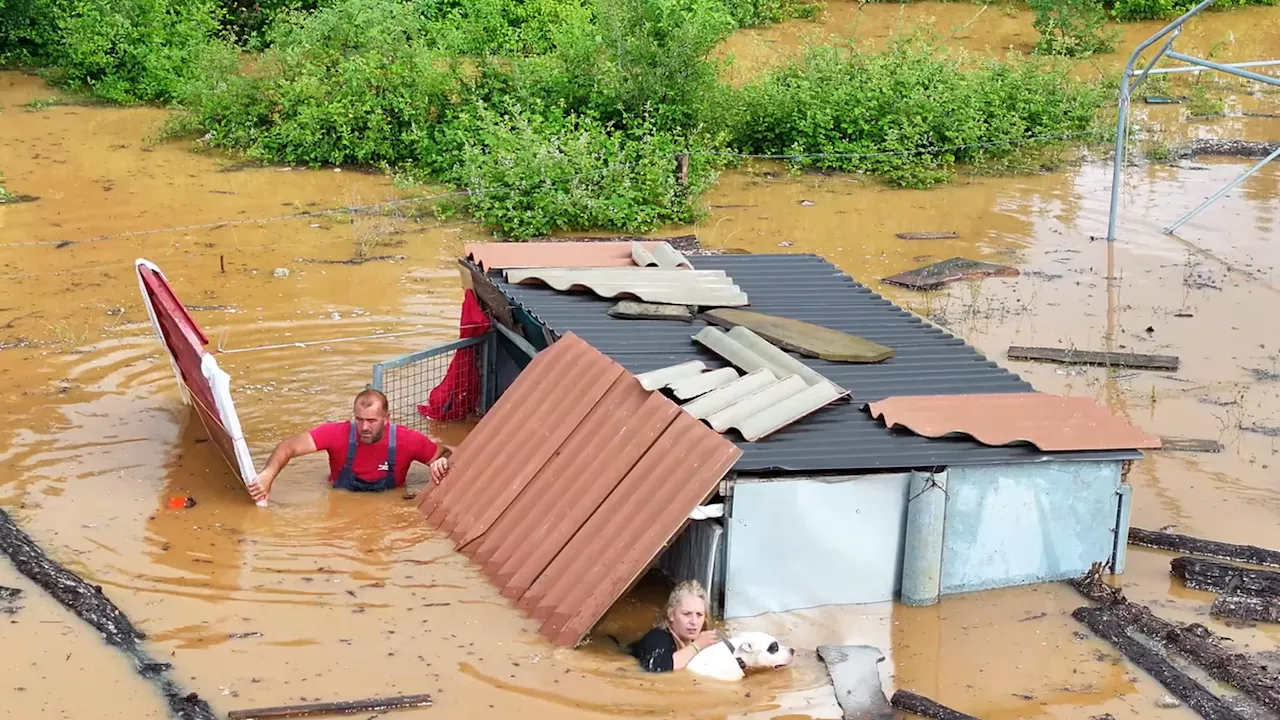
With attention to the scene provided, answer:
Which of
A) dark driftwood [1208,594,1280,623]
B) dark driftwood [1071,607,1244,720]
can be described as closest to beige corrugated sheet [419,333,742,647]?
dark driftwood [1071,607,1244,720]

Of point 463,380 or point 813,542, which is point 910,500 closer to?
point 813,542

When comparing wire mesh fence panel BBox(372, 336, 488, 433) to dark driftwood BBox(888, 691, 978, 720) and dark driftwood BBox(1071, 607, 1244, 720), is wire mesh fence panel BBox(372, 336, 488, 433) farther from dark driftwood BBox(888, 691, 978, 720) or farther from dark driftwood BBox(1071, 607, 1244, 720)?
dark driftwood BBox(1071, 607, 1244, 720)

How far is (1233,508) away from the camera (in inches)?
402

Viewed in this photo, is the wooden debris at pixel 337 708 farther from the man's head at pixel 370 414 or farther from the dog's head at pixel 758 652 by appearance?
the man's head at pixel 370 414

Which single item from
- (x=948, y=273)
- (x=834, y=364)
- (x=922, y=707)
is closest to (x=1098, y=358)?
(x=948, y=273)

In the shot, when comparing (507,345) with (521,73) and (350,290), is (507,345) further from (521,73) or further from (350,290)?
(521,73)

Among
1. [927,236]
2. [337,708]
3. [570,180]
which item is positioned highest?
[570,180]

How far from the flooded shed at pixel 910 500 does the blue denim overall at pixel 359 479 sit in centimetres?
187

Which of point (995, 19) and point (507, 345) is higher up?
point (995, 19)

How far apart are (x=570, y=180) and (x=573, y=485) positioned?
8.62m

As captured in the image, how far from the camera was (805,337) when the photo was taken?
389 inches

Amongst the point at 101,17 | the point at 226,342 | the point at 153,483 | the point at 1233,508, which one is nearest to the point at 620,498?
the point at 153,483

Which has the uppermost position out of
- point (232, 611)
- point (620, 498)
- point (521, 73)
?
point (521, 73)

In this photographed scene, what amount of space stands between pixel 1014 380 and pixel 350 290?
7452 mm
